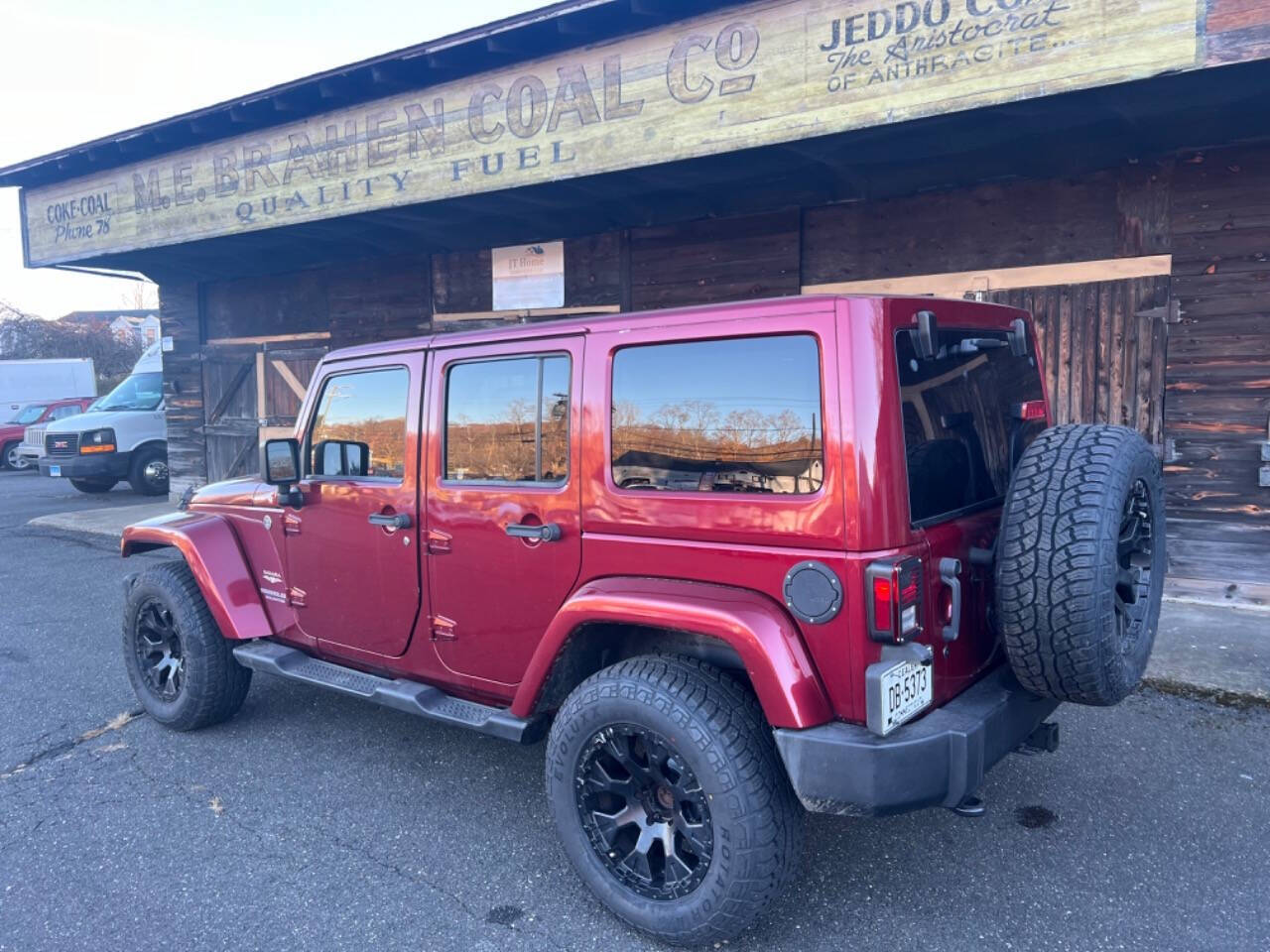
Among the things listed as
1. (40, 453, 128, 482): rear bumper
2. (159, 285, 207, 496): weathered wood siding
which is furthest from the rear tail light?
(40, 453, 128, 482): rear bumper

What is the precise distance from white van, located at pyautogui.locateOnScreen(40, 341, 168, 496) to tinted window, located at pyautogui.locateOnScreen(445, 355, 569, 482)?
38.9 feet

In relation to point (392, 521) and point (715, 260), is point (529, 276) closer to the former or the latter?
point (715, 260)

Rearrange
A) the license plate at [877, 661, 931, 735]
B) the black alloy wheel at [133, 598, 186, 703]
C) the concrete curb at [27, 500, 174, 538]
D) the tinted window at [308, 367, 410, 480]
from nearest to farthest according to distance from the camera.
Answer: the license plate at [877, 661, 931, 735]
the tinted window at [308, 367, 410, 480]
the black alloy wheel at [133, 598, 186, 703]
the concrete curb at [27, 500, 174, 538]

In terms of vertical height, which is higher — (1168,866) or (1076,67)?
(1076,67)

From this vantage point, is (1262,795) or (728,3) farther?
(728,3)

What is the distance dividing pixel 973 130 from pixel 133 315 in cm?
5936

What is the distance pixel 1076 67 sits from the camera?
4.54 metres

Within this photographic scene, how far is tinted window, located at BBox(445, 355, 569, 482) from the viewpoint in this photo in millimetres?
3094

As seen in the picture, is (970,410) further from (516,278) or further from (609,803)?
(516,278)

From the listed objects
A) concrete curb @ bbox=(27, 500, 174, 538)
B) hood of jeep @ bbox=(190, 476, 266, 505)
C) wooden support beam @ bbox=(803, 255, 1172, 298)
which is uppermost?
wooden support beam @ bbox=(803, 255, 1172, 298)

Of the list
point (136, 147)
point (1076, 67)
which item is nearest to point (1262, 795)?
point (1076, 67)

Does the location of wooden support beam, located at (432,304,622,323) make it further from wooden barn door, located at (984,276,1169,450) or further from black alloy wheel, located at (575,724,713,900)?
black alloy wheel, located at (575,724,713,900)

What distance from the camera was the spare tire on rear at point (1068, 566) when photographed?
2471 millimetres

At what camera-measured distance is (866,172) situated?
6.62 m
